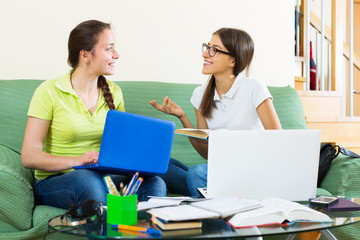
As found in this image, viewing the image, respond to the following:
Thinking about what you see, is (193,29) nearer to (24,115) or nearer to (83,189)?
(24,115)

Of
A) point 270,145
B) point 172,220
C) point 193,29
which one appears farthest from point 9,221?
point 193,29

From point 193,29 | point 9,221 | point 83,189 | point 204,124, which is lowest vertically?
point 9,221

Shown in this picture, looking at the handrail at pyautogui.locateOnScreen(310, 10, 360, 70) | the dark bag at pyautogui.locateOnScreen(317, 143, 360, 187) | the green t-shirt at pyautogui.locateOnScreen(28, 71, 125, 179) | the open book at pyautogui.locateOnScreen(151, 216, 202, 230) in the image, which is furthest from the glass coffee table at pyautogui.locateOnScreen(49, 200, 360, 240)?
the handrail at pyautogui.locateOnScreen(310, 10, 360, 70)

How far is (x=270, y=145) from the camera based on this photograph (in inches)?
51.4

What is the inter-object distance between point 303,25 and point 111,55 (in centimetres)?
258

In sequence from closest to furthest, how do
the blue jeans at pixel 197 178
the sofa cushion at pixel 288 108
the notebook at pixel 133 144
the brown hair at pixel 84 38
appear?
1. the notebook at pixel 133 144
2. the blue jeans at pixel 197 178
3. the brown hair at pixel 84 38
4. the sofa cushion at pixel 288 108

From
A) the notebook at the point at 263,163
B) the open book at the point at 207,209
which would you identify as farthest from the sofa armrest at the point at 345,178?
the open book at the point at 207,209

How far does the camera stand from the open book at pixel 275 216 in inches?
42.5

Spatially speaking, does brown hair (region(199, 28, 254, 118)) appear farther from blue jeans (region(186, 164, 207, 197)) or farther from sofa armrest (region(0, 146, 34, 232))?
sofa armrest (region(0, 146, 34, 232))

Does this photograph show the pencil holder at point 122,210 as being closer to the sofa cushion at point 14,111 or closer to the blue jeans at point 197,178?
the blue jeans at point 197,178

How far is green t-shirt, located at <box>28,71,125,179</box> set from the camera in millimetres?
1752

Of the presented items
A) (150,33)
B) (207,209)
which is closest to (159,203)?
(207,209)

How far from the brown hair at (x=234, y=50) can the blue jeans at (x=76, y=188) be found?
0.53 meters

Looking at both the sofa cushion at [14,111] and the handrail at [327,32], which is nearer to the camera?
the sofa cushion at [14,111]
